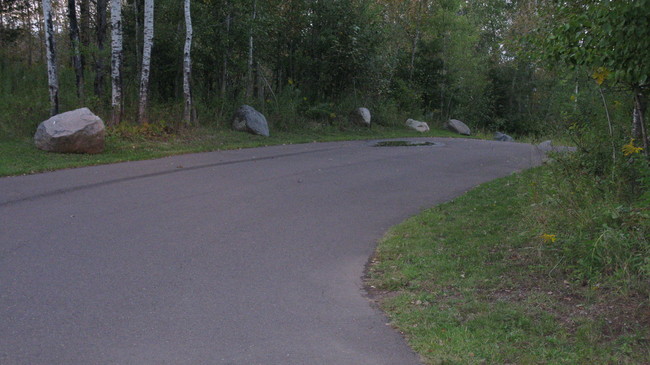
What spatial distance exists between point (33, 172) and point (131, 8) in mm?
12168

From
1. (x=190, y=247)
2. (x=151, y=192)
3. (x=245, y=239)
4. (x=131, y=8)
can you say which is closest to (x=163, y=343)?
(x=190, y=247)

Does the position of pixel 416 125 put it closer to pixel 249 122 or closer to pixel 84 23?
pixel 249 122

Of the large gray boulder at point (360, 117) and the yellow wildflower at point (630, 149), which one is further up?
the yellow wildflower at point (630, 149)

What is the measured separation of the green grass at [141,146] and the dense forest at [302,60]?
1120 mm

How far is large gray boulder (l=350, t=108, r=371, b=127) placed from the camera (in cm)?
2664

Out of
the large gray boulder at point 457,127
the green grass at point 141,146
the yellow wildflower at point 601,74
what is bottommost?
the large gray boulder at point 457,127

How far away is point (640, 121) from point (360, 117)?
63.8ft

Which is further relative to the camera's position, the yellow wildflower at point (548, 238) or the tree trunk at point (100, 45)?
the tree trunk at point (100, 45)

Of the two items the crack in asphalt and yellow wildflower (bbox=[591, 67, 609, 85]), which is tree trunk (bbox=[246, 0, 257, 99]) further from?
yellow wildflower (bbox=[591, 67, 609, 85])

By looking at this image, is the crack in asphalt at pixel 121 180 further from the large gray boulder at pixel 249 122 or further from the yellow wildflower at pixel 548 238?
the yellow wildflower at pixel 548 238

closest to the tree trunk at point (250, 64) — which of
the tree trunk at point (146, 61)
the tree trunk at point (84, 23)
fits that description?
the tree trunk at point (146, 61)

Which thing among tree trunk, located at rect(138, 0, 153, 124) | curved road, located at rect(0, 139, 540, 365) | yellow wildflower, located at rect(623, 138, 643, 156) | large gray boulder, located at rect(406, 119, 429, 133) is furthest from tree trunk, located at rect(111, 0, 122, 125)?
large gray boulder, located at rect(406, 119, 429, 133)

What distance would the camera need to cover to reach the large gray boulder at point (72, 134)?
13.8 meters

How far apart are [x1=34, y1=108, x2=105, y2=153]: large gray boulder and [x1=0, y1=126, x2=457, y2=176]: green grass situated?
0.70 ft
